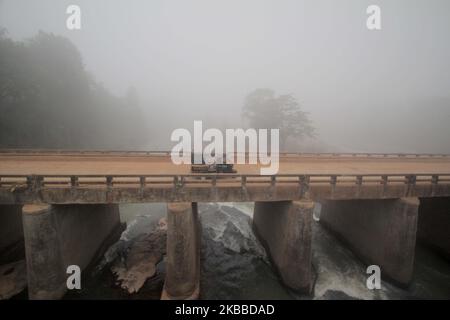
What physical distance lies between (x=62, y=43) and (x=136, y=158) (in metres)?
35.5

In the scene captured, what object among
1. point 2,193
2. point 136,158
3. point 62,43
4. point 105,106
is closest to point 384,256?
point 136,158

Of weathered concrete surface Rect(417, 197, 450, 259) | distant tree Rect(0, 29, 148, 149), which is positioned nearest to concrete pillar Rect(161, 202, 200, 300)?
weathered concrete surface Rect(417, 197, 450, 259)

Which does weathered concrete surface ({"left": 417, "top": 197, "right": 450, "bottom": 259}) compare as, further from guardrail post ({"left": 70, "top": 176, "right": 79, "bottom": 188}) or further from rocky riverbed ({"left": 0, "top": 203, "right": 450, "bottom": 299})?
guardrail post ({"left": 70, "top": 176, "right": 79, "bottom": 188})

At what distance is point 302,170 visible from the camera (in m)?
17.4

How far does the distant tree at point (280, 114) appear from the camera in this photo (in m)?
44.5

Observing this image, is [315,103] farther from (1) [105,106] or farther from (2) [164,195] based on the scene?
(2) [164,195]

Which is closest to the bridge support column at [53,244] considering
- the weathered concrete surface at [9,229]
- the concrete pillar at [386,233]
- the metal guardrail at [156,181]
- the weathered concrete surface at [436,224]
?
the metal guardrail at [156,181]

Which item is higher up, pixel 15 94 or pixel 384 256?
pixel 15 94

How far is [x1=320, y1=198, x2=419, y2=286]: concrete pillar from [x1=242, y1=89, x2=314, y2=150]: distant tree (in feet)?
92.8

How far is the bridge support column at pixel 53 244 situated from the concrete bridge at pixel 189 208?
5 cm

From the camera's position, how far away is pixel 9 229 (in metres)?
16.1

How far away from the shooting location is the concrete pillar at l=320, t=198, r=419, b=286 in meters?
13.8

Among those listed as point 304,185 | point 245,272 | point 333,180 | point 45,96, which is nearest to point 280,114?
point 333,180

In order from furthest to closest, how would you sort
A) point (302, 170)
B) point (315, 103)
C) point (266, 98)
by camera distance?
point (315, 103) < point (266, 98) < point (302, 170)
